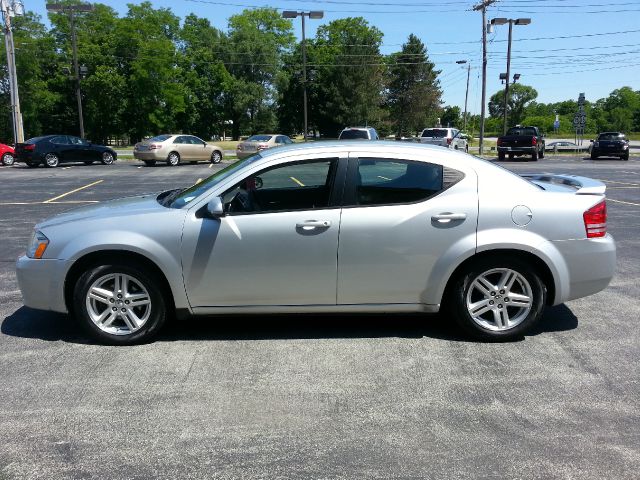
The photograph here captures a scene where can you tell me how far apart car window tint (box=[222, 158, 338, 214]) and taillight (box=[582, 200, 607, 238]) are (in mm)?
2077

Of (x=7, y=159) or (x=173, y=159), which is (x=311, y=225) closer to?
(x=173, y=159)

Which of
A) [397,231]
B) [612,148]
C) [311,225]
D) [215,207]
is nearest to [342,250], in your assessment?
[311,225]

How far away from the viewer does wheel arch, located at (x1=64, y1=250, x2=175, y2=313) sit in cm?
459

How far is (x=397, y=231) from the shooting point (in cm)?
457

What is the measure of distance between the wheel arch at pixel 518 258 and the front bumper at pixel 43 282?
3.07 m

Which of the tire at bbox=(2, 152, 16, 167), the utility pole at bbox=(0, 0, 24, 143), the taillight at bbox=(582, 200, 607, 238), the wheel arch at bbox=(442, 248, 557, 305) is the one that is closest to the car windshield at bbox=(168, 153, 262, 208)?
the wheel arch at bbox=(442, 248, 557, 305)

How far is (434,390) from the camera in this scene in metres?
3.91

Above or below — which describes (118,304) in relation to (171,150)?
below

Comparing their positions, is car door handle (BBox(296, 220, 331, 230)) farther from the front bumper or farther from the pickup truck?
the pickup truck

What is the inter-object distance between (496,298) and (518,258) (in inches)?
14.4

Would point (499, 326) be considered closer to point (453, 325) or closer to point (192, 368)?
point (453, 325)

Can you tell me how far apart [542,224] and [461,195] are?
68 centimetres

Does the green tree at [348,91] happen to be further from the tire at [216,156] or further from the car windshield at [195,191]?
the car windshield at [195,191]

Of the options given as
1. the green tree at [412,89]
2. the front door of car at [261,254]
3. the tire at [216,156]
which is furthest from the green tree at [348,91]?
the front door of car at [261,254]
